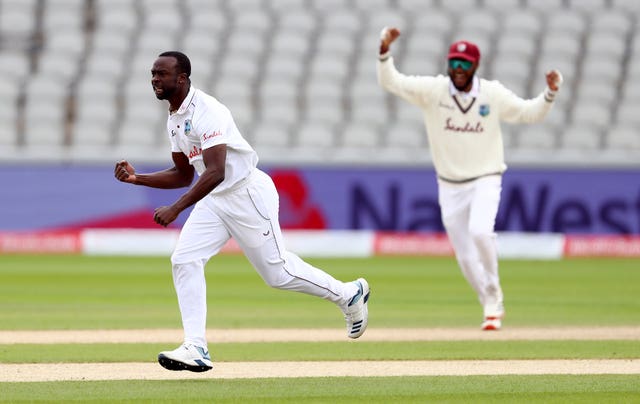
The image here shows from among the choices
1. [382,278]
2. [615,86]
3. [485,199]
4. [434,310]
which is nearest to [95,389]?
[485,199]

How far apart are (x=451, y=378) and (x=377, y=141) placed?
13044 mm

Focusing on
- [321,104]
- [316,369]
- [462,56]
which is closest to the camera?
[316,369]

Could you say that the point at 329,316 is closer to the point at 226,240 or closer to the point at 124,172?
the point at 226,240

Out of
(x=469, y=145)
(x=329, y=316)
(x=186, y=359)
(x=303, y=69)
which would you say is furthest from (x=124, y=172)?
(x=303, y=69)

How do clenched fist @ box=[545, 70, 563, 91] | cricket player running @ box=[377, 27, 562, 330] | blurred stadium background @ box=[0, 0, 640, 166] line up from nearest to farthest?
clenched fist @ box=[545, 70, 563, 91] < cricket player running @ box=[377, 27, 562, 330] < blurred stadium background @ box=[0, 0, 640, 166]

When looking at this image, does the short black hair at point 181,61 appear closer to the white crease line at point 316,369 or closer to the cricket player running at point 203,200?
the cricket player running at point 203,200

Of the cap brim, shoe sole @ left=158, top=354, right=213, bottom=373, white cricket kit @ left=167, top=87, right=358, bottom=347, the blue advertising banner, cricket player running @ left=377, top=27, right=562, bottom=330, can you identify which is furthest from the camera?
the blue advertising banner

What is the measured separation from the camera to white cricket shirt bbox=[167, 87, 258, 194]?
268 inches

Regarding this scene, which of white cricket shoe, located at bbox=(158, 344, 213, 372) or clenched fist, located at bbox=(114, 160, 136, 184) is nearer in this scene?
white cricket shoe, located at bbox=(158, 344, 213, 372)

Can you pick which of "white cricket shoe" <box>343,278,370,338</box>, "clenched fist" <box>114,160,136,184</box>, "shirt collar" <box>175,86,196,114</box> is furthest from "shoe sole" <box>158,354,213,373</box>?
"white cricket shoe" <box>343,278,370,338</box>

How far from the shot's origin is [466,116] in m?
9.99

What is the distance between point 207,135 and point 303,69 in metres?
14.8

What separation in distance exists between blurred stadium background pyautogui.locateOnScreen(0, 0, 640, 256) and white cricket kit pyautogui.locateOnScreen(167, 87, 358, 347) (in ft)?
37.2

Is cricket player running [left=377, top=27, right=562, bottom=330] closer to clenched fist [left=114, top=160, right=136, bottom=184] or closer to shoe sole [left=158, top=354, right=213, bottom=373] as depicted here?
clenched fist [left=114, top=160, right=136, bottom=184]
